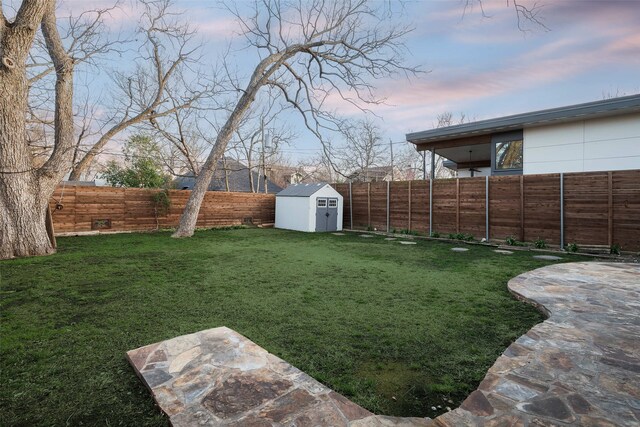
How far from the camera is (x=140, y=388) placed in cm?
172

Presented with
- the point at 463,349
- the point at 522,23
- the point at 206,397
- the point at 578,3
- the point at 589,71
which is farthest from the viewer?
the point at 589,71

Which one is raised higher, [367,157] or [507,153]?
[367,157]

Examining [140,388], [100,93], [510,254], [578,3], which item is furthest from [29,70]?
[510,254]

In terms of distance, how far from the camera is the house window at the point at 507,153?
927 cm

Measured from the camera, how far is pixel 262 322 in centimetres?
268

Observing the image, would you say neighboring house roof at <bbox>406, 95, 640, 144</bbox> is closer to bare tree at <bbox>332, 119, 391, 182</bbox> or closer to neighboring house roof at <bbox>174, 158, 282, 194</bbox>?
bare tree at <bbox>332, 119, 391, 182</bbox>

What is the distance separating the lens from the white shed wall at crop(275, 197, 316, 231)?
36.4 feet

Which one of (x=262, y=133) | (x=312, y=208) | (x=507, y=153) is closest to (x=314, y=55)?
(x=312, y=208)

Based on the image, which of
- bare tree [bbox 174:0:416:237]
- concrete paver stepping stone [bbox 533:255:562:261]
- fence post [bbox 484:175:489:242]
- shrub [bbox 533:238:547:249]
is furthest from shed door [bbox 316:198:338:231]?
concrete paver stepping stone [bbox 533:255:562:261]

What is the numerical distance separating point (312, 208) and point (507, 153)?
20.9 ft

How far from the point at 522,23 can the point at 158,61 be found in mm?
9404

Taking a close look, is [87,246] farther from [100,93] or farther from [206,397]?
[206,397]

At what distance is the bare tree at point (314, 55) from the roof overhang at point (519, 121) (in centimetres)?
272

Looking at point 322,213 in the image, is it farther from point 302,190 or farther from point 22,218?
point 22,218
